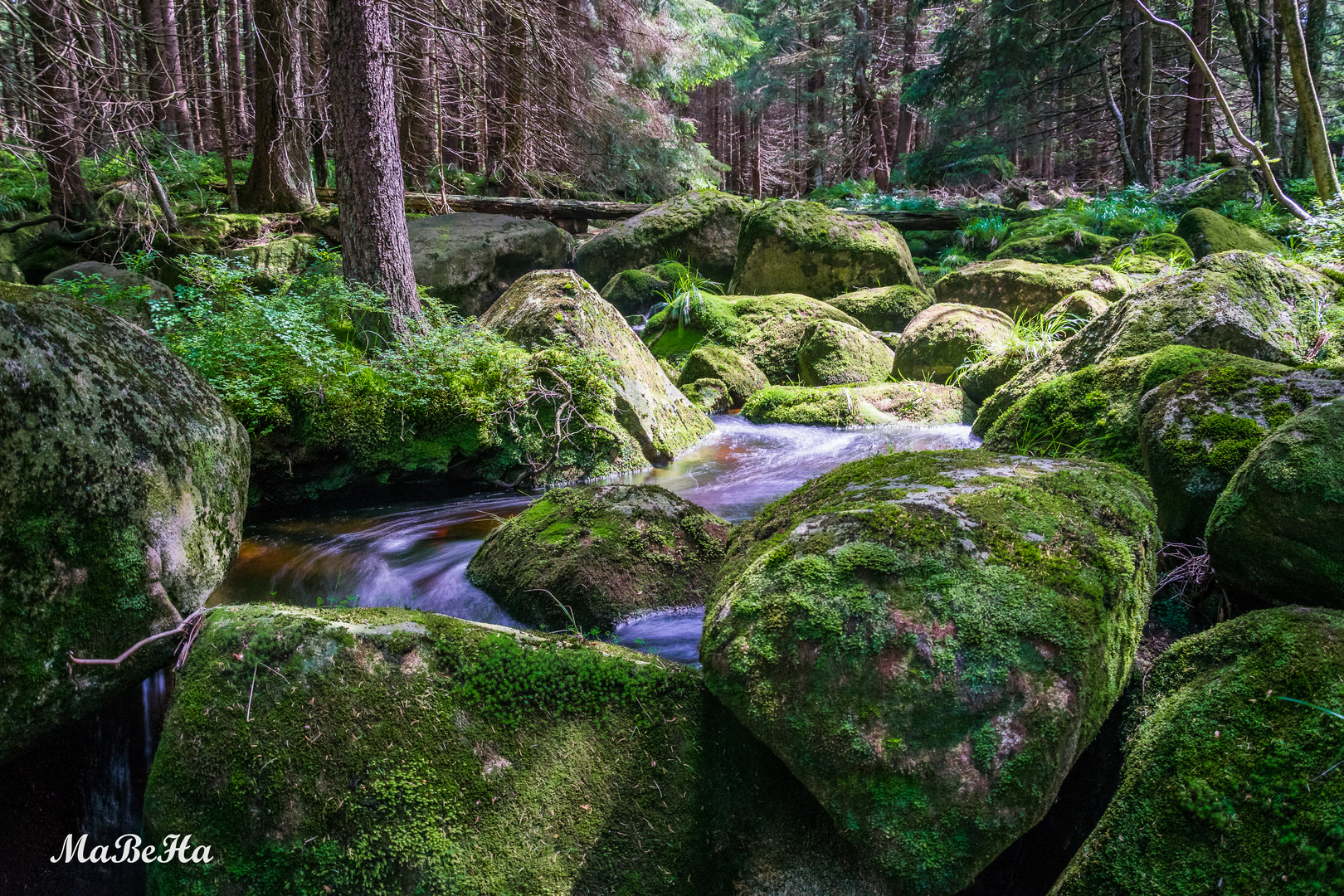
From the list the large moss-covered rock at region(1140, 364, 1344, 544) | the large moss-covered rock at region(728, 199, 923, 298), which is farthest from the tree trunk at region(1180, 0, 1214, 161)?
the large moss-covered rock at region(1140, 364, 1344, 544)

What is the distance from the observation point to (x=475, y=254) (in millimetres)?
10984

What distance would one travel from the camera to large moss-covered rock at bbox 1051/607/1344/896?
168 cm

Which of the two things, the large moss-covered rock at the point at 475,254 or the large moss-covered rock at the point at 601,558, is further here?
the large moss-covered rock at the point at 475,254

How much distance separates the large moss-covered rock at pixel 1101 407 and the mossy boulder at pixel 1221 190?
12235mm

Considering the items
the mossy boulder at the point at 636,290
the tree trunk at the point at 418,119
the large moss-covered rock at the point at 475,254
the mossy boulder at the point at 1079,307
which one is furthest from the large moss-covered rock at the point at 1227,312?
the large moss-covered rock at the point at 475,254

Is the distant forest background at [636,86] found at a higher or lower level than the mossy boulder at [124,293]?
higher

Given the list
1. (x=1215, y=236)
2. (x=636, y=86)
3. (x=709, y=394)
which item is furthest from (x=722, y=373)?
(x=636, y=86)

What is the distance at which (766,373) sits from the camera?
10625mm

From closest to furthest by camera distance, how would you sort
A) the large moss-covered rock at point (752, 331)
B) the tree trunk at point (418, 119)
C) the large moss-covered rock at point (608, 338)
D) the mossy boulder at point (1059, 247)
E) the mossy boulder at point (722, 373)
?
the large moss-covered rock at point (608, 338) < the tree trunk at point (418, 119) < the mossy boulder at point (722, 373) < the large moss-covered rock at point (752, 331) < the mossy boulder at point (1059, 247)

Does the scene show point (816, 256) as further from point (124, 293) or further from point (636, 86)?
point (124, 293)

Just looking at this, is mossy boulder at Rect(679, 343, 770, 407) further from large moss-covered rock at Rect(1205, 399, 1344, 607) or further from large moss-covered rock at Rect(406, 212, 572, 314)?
large moss-covered rock at Rect(1205, 399, 1344, 607)

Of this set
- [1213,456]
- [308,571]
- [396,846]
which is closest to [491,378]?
[308,571]

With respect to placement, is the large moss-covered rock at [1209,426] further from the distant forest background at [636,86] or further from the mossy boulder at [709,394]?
the mossy boulder at [709,394]

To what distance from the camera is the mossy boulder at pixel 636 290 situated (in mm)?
12102
